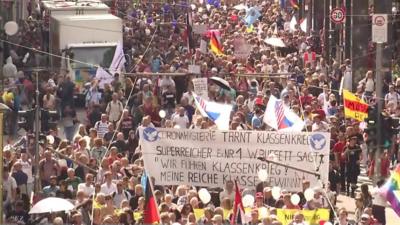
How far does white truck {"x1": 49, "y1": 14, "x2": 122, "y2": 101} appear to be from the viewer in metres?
40.2

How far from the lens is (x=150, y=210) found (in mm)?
21156

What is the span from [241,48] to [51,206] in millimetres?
22498

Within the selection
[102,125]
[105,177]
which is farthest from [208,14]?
[105,177]

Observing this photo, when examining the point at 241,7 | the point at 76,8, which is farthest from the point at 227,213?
the point at 241,7

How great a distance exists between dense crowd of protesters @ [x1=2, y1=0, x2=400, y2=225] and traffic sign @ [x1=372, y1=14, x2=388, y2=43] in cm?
138

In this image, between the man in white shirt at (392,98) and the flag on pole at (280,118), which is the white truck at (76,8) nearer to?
the man in white shirt at (392,98)

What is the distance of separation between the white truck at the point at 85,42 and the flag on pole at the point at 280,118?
13505 millimetres

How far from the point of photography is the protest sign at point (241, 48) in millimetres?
42781

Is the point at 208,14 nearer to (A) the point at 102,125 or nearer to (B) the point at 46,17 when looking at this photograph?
(B) the point at 46,17

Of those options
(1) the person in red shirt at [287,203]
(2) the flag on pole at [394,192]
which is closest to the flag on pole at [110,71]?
(1) the person in red shirt at [287,203]

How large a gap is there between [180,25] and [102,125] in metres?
26.4

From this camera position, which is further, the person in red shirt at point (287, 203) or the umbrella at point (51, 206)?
the person in red shirt at point (287, 203)

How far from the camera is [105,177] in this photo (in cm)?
2336

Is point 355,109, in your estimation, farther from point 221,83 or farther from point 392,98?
point 221,83
